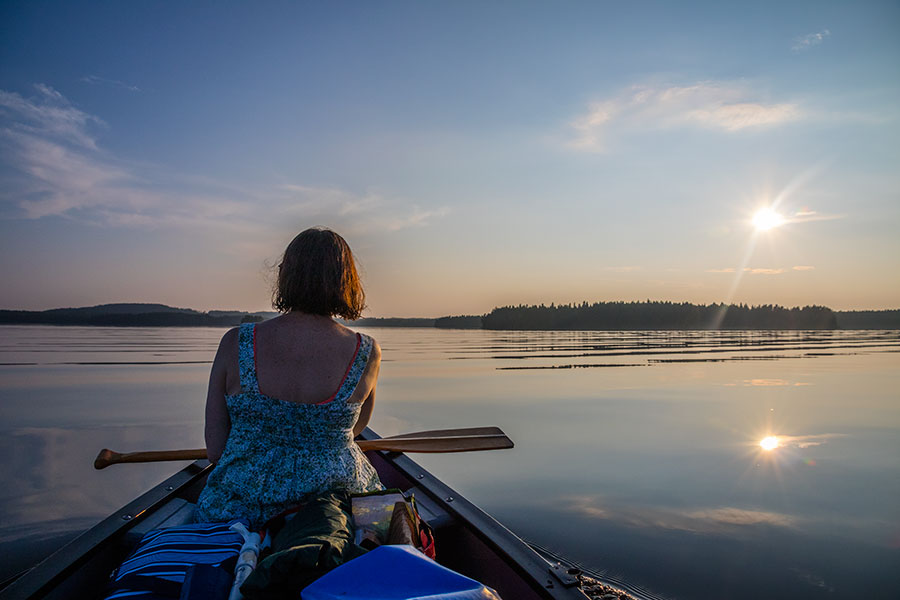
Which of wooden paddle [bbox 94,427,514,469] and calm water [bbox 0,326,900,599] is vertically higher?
wooden paddle [bbox 94,427,514,469]

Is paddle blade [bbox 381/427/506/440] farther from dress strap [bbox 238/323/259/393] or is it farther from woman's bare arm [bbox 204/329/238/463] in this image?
dress strap [bbox 238/323/259/393]

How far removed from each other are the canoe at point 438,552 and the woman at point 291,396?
0.43 m

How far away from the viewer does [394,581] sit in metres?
1.29

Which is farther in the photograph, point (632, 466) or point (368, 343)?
point (632, 466)

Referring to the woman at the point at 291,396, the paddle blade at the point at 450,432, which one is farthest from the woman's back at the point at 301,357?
the paddle blade at the point at 450,432

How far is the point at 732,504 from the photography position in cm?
416

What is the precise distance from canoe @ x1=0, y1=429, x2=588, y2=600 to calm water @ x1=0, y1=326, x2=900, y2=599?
111 cm

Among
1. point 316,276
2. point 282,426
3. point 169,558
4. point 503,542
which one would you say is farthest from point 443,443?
point 169,558

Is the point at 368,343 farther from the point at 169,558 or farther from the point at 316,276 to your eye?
the point at 169,558

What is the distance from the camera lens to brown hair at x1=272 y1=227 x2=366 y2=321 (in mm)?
2297

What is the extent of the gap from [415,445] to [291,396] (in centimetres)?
212

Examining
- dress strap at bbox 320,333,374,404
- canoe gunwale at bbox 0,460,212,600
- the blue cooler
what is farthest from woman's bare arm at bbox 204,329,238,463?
the blue cooler

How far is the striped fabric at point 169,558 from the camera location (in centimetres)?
149

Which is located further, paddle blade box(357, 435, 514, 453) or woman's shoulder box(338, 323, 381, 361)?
paddle blade box(357, 435, 514, 453)
